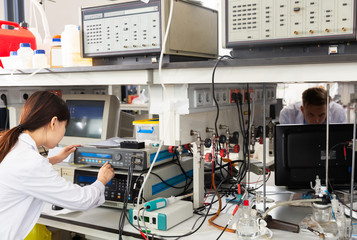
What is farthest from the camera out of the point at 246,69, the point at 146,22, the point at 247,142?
the point at 247,142

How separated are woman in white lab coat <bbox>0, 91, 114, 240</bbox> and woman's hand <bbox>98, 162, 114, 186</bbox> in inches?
1.5

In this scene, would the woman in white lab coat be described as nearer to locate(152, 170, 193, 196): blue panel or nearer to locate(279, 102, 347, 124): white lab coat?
locate(152, 170, 193, 196): blue panel

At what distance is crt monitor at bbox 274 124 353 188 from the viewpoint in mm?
1894

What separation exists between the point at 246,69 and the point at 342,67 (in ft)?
1.07

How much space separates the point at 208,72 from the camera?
1.42 meters

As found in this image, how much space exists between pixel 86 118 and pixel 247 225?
132 centimetres

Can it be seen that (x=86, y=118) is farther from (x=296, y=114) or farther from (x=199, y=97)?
(x=296, y=114)

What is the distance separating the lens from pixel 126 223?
1629 mm

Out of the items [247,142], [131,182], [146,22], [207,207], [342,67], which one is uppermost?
[146,22]

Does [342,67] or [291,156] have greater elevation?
[342,67]

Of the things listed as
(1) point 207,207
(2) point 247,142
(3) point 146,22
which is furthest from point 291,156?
(3) point 146,22

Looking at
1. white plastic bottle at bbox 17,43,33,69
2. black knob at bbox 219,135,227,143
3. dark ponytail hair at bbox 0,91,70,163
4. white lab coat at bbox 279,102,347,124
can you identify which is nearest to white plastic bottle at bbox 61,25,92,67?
white plastic bottle at bbox 17,43,33,69

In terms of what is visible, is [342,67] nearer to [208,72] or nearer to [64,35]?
[208,72]

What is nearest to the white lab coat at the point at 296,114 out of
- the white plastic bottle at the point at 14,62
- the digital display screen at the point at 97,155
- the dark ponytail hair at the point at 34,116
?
the digital display screen at the point at 97,155
